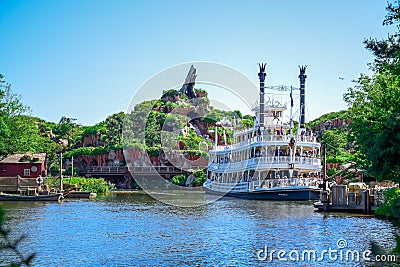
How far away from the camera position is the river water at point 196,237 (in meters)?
17.2

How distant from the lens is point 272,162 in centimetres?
4788

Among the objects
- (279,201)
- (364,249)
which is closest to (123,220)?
(364,249)

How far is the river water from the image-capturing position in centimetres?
1717

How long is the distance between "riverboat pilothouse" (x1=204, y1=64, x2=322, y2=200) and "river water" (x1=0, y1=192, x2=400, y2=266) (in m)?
13.0

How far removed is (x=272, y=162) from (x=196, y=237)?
26529mm

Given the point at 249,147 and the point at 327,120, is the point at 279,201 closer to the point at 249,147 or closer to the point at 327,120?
the point at 249,147

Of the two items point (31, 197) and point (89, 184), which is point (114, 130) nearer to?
point (89, 184)

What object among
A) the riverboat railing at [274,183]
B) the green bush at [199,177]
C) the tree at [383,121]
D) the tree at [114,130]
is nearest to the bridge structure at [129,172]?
the green bush at [199,177]

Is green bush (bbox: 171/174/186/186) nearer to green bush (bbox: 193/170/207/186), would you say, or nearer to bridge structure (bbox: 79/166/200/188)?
bridge structure (bbox: 79/166/200/188)

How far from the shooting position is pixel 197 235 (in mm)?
22875

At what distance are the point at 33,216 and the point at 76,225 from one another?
6.01 meters

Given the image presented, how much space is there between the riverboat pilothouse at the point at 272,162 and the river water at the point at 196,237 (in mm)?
12967

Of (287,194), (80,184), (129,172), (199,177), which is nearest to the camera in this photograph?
(287,194)

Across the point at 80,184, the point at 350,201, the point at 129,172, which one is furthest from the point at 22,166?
the point at 350,201
